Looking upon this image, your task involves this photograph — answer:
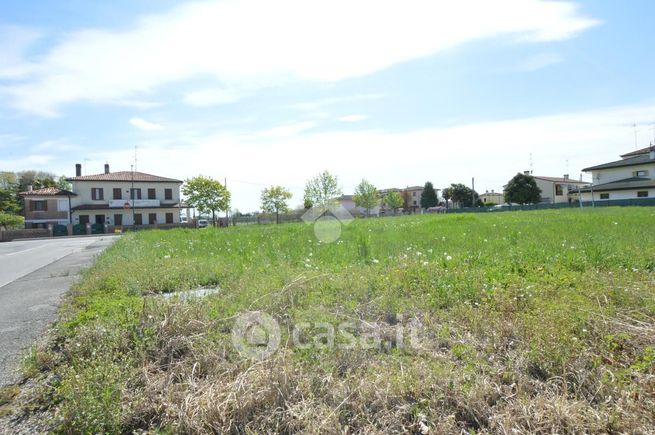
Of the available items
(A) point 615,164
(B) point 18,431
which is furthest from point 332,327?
(A) point 615,164

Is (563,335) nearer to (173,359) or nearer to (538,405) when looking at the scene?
(538,405)

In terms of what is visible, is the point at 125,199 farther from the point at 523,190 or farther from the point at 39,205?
the point at 523,190

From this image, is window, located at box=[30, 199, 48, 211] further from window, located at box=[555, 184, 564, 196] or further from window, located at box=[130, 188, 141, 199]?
window, located at box=[555, 184, 564, 196]

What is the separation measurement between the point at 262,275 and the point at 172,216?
50336 mm

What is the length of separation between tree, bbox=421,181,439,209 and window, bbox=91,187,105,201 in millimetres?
64526

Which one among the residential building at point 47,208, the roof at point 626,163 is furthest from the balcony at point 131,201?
the roof at point 626,163

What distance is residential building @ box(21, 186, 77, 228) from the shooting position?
152ft

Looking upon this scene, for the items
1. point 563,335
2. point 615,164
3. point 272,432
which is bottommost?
point 272,432

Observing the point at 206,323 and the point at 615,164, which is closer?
the point at 206,323

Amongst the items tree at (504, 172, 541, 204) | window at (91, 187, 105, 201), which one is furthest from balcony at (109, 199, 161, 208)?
tree at (504, 172, 541, 204)

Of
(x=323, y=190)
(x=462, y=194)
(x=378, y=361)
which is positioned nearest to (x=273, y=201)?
(x=323, y=190)

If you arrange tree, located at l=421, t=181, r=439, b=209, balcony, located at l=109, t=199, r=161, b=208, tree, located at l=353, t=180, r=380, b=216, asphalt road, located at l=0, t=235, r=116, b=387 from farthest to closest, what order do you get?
tree, located at l=421, t=181, r=439, b=209 → tree, located at l=353, t=180, r=380, b=216 → balcony, located at l=109, t=199, r=161, b=208 → asphalt road, located at l=0, t=235, r=116, b=387

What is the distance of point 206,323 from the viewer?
350 cm

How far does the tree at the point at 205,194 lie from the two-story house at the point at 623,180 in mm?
47619
